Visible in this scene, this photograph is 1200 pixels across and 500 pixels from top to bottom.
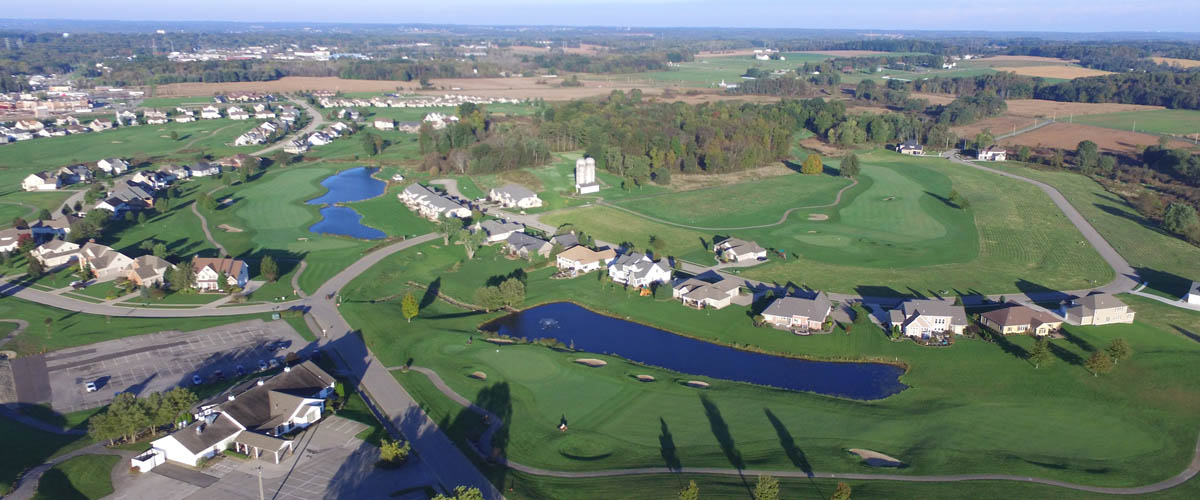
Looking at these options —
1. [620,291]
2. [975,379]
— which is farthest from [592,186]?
[975,379]

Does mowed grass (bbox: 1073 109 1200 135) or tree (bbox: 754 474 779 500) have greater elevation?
mowed grass (bbox: 1073 109 1200 135)

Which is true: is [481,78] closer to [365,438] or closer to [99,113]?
[99,113]

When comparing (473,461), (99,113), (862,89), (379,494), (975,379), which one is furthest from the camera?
(862,89)

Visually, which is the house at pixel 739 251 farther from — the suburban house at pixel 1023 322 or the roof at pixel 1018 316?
the suburban house at pixel 1023 322

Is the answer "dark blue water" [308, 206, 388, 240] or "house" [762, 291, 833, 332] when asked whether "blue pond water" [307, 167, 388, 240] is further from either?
"house" [762, 291, 833, 332]

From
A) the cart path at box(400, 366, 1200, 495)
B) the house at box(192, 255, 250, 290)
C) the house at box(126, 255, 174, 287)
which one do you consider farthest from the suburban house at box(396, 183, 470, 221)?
the cart path at box(400, 366, 1200, 495)
